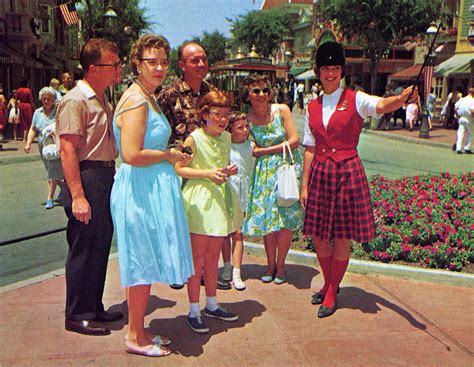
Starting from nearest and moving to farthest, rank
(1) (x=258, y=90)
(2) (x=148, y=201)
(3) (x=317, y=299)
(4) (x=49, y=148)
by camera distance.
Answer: (2) (x=148, y=201), (3) (x=317, y=299), (1) (x=258, y=90), (4) (x=49, y=148)

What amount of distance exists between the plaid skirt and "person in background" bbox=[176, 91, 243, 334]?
Result: 2.41ft

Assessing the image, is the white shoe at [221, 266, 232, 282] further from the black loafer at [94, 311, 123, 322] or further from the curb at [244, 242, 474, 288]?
the black loafer at [94, 311, 123, 322]

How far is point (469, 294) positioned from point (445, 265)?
0.55 metres

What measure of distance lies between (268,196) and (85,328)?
1919 mm

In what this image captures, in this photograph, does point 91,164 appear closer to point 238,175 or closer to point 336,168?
point 238,175

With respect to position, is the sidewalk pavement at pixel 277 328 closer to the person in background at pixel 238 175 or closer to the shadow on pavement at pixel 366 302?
→ the shadow on pavement at pixel 366 302

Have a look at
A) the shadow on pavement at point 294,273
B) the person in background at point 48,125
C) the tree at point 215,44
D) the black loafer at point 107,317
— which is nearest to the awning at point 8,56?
the person in background at point 48,125

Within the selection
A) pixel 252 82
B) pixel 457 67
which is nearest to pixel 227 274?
pixel 252 82

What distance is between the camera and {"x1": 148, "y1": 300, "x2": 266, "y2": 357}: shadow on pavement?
3602 millimetres

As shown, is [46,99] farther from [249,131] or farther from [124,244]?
[124,244]

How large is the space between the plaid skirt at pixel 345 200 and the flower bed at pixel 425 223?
1323 mm

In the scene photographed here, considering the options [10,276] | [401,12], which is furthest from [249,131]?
[401,12]

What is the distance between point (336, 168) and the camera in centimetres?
413


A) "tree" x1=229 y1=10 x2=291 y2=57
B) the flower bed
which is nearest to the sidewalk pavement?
the flower bed
